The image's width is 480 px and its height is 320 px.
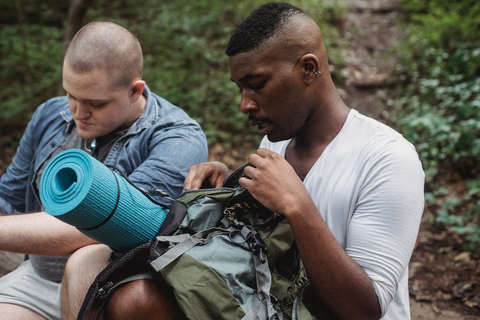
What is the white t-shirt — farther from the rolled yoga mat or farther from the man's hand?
the rolled yoga mat

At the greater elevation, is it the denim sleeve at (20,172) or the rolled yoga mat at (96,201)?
the rolled yoga mat at (96,201)

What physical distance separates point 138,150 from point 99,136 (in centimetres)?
26

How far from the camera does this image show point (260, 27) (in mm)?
1939

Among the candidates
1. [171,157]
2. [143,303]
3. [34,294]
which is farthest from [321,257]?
[34,294]

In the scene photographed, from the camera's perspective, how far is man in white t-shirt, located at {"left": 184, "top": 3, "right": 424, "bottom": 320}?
5.19 feet

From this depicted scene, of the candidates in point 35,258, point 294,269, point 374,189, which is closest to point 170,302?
point 294,269

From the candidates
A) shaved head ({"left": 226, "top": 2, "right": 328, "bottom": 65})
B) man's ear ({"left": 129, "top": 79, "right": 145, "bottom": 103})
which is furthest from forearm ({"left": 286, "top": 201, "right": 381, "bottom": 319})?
man's ear ({"left": 129, "top": 79, "right": 145, "bottom": 103})

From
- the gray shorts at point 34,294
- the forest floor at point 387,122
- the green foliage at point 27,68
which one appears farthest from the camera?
the green foliage at point 27,68

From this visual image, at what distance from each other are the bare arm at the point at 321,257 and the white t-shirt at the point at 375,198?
0.07 meters

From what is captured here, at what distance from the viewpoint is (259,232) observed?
1.76 m

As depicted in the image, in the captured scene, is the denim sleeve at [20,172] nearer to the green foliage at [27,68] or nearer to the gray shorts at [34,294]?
the gray shorts at [34,294]

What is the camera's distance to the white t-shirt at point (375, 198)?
162 cm

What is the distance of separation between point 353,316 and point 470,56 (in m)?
5.56

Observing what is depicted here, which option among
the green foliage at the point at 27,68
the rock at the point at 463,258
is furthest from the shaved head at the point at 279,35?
the green foliage at the point at 27,68
